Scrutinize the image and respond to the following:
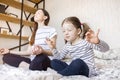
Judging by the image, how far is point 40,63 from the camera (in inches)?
51.6

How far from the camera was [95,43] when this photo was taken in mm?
1157

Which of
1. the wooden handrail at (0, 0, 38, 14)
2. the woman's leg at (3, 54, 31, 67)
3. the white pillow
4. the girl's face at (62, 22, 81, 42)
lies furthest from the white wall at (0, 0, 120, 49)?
the girl's face at (62, 22, 81, 42)

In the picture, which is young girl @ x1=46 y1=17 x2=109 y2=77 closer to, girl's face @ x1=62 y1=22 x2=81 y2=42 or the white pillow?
girl's face @ x1=62 y1=22 x2=81 y2=42

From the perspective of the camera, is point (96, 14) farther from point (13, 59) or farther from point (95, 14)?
point (13, 59)

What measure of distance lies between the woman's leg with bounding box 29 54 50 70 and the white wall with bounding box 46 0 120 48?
132 cm

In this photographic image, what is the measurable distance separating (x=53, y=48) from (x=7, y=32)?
1.10 meters

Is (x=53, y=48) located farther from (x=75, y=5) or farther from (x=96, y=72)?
(x=75, y=5)

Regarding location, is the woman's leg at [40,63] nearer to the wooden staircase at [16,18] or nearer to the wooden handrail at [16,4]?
the wooden staircase at [16,18]

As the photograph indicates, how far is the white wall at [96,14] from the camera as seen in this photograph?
8.08 feet

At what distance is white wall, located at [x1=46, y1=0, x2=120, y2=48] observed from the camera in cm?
246

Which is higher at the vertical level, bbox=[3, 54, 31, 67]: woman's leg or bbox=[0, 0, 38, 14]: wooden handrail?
bbox=[0, 0, 38, 14]: wooden handrail

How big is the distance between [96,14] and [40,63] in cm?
144

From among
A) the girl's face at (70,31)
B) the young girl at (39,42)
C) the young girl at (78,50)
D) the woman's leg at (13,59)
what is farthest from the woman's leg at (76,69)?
the woman's leg at (13,59)

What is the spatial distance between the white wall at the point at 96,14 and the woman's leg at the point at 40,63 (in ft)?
4.32
